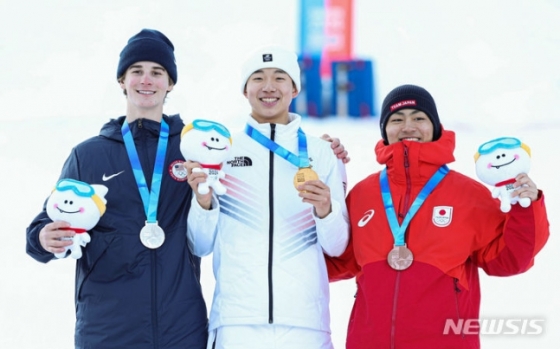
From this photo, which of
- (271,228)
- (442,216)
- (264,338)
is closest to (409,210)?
(442,216)

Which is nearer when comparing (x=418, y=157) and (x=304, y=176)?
(x=304, y=176)

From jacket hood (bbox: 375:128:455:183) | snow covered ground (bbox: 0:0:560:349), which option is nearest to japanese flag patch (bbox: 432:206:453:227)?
jacket hood (bbox: 375:128:455:183)

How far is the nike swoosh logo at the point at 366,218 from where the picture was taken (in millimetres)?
2709

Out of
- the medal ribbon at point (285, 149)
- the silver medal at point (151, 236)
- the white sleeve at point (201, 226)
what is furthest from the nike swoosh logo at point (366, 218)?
the silver medal at point (151, 236)

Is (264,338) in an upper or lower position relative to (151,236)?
lower

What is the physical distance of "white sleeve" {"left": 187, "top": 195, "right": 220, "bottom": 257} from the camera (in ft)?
8.33

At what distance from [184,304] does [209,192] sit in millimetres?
380

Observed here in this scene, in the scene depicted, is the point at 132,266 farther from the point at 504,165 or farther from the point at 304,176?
the point at 504,165

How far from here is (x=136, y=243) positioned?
2.55m

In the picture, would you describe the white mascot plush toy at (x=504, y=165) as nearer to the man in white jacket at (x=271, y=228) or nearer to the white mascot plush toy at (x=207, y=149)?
the man in white jacket at (x=271, y=228)

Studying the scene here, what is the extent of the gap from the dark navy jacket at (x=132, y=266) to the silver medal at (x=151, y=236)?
0.09 ft

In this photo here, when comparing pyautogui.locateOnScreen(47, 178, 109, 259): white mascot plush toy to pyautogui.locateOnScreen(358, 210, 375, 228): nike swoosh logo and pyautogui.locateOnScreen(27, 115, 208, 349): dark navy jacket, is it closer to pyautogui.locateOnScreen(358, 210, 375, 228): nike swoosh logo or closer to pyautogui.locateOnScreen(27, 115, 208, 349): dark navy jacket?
pyautogui.locateOnScreen(27, 115, 208, 349): dark navy jacket

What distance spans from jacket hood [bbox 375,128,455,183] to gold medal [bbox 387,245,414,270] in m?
0.27

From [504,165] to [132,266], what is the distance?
4.11ft
